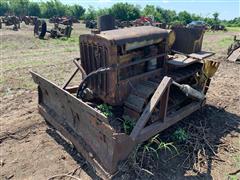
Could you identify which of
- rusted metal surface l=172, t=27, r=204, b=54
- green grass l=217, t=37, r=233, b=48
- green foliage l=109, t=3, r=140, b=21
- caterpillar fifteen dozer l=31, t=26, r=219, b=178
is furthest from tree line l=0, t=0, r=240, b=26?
caterpillar fifteen dozer l=31, t=26, r=219, b=178

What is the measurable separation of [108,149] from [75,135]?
2.68 feet

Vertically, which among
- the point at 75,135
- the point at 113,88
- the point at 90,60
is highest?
the point at 90,60

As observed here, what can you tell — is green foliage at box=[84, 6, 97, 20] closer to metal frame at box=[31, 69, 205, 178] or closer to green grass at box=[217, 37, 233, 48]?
green grass at box=[217, 37, 233, 48]

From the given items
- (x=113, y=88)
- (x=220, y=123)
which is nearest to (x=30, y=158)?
(x=113, y=88)

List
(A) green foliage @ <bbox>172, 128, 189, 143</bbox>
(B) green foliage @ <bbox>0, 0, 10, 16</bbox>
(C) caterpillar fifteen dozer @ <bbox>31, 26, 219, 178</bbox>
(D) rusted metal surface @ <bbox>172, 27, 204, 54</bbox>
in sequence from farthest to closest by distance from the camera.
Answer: (B) green foliage @ <bbox>0, 0, 10, 16</bbox>, (D) rusted metal surface @ <bbox>172, 27, 204, 54</bbox>, (A) green foliage @ <bbox>172, 128, 189, 143</bbox>, (C) caterpillar fifteen dozer @ <bbox>31, 26, 219, 178</bbox>

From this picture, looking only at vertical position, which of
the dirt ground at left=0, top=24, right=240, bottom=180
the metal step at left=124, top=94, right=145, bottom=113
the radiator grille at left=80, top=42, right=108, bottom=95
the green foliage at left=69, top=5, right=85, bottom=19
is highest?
the green foliage at left=69, top=5, right=85, bottom=19

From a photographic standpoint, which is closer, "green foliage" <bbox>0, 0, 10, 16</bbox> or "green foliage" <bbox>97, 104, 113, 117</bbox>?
"green foliage" <bbox>97, 104, 113, 117</bbox>

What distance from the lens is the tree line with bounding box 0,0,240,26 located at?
40844 mm

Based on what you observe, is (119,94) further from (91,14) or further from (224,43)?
(91,14)

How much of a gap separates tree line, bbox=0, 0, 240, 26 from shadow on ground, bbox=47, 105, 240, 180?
37.5m

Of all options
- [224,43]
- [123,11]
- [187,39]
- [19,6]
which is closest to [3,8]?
[19,6]

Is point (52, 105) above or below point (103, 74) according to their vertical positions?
below

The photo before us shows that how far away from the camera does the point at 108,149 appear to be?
3.14 metres

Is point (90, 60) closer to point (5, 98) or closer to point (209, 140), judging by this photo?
point (209, 140)
